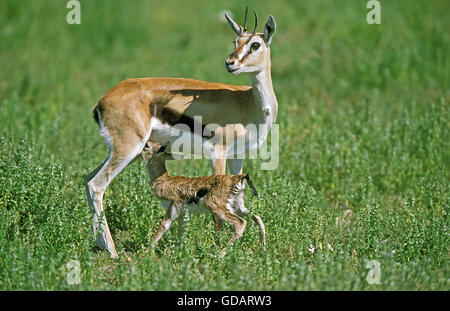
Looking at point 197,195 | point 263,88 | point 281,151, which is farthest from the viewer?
point 281,151

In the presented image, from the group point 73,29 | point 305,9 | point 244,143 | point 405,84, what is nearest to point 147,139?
point 244,143

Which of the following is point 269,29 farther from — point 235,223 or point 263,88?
point 235,223

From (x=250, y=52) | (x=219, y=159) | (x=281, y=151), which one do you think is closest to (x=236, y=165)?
(x=219, y=159)

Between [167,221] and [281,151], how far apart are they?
9.15 ft

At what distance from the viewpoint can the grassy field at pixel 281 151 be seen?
530cm

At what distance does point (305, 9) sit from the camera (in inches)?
623

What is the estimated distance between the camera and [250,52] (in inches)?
Result: 261

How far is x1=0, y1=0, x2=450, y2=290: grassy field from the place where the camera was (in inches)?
209

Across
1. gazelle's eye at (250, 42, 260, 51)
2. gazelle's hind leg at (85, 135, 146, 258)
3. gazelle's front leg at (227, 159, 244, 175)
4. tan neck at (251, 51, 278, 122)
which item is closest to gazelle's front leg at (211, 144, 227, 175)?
gazelle's front leg at (227, 159, 244, 175)
